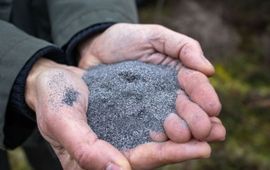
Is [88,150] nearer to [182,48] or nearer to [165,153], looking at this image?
[165,153]

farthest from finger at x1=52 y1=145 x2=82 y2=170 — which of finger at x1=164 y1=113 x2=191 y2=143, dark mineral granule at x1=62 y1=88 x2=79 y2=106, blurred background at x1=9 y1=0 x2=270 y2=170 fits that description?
blurred background at x1=9 y1=0 x2=270 y2=170

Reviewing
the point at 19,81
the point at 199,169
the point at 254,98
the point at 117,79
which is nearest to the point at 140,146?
the point at 117,79

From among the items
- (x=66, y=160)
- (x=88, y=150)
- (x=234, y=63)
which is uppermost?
(x=88, y=150)

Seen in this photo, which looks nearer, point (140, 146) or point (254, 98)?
point (140, 146)

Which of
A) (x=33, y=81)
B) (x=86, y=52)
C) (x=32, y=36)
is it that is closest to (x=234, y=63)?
(x=86, y=52)

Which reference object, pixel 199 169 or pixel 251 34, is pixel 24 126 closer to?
pixel 199 169

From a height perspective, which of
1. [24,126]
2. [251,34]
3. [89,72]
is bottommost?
[251,34]

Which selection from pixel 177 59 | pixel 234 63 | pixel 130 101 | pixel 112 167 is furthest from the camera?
pixel 234 63

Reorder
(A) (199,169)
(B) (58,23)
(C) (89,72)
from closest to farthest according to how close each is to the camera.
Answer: (C) (89,72), (B) (58,23), (A) (199,169)
